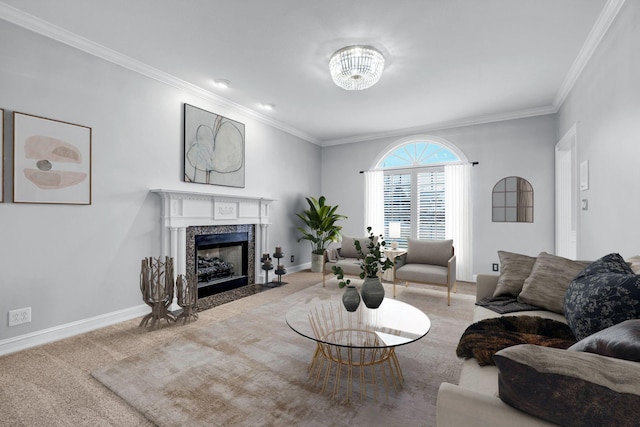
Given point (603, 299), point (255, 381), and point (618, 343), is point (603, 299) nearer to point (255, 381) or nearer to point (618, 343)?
point (618, 343)

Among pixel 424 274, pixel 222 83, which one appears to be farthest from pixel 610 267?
pixel 222 83

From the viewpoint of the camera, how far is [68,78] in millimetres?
2674

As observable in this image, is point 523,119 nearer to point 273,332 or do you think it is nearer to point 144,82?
point 273,332

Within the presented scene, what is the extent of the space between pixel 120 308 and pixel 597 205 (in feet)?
15.6

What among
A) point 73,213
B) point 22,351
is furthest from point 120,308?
point 73,213

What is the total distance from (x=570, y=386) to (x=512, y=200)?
4650 mm

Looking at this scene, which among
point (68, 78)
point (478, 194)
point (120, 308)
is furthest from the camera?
point (478, 194)

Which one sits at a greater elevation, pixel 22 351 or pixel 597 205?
pixel 597 205

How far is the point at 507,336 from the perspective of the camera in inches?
Answer: 60.9

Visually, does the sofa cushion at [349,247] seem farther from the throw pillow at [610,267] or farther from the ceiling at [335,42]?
the throw pillow at [610,267]

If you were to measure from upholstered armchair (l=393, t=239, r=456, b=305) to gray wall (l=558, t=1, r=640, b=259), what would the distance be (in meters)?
1.34

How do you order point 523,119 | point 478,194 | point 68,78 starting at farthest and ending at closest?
1. point 478,194
2. point 523,119
3. point 68,78

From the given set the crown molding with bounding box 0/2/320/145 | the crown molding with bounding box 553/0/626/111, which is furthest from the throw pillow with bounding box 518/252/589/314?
the crown molding with bounding box 0/2/320/145

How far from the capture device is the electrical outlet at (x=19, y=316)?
7.75 ft
